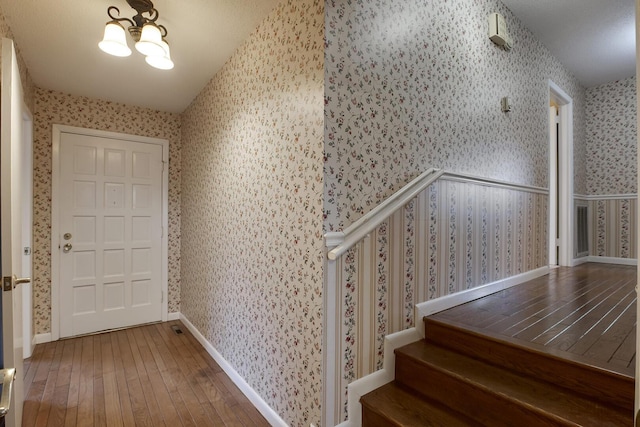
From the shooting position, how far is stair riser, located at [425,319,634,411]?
1224 millimetres

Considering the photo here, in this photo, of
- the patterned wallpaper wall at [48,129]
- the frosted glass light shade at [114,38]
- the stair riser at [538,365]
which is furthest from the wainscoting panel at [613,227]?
the patterned wallpaper wall at [48,129]

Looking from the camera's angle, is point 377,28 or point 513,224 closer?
point 377,28

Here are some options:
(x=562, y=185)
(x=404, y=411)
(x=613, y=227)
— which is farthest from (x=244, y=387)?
(x=613, y=227)

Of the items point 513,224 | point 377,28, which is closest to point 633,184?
point 513,224

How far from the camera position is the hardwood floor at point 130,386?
1.85 meters

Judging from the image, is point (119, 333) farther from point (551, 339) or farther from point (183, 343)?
point (551, 339)

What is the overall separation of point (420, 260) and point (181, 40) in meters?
2.19

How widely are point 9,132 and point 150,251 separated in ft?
7.81

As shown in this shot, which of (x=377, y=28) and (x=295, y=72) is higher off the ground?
(x=377, y=28)

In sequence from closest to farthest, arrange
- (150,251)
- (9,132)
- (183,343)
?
(9,132) → (183,343) → (150,251)

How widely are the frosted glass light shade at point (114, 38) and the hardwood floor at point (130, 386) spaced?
2163mm

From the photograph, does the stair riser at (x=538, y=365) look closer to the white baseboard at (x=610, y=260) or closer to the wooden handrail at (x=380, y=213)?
the wooden handrail at (x=380, y=213)

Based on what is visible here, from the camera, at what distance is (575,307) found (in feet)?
6.81

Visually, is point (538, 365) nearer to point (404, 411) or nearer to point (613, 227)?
point (404, 411)
